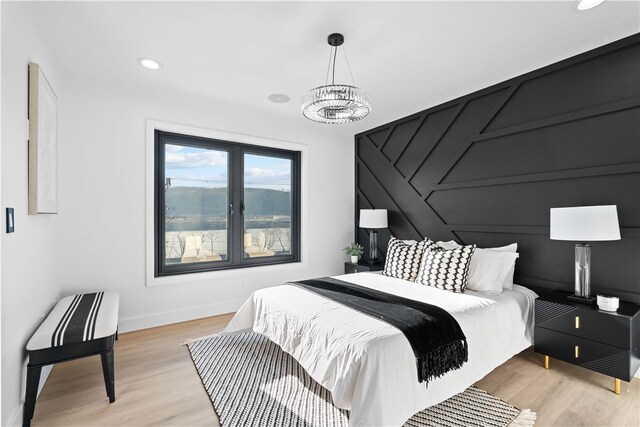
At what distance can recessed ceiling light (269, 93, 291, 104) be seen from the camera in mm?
3473

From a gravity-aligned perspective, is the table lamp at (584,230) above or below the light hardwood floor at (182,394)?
above

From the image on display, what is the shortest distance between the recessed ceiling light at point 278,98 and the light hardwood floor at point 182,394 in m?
2.75

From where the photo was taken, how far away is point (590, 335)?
2.25 m

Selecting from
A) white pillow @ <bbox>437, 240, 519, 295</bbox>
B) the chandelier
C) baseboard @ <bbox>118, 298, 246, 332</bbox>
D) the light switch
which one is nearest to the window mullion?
baseboard @ <bbox>118, 298, 246, 332</bbox>

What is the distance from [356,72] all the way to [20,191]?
2.68 meters

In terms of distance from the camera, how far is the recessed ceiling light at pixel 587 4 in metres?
1.98

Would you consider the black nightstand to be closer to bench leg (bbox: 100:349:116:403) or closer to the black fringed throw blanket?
the black fringed throw blanket

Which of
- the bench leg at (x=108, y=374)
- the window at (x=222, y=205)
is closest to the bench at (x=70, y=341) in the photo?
the bench leg at (x=108, y=374)

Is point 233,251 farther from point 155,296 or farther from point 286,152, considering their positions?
point 286,152

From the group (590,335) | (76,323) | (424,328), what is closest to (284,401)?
(424,328)

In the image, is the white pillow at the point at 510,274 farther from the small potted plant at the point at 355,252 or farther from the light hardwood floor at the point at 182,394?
the small potted plant at the point at 355,252

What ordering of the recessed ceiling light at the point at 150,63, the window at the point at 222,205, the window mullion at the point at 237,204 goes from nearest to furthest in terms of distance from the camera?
the recessed ceiling light at the point at 150,63 < the window at the point at 222,205 < the window mullion at the point at 237,204

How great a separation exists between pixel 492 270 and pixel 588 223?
790 millimetres

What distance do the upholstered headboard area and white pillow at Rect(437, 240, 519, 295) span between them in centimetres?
27
